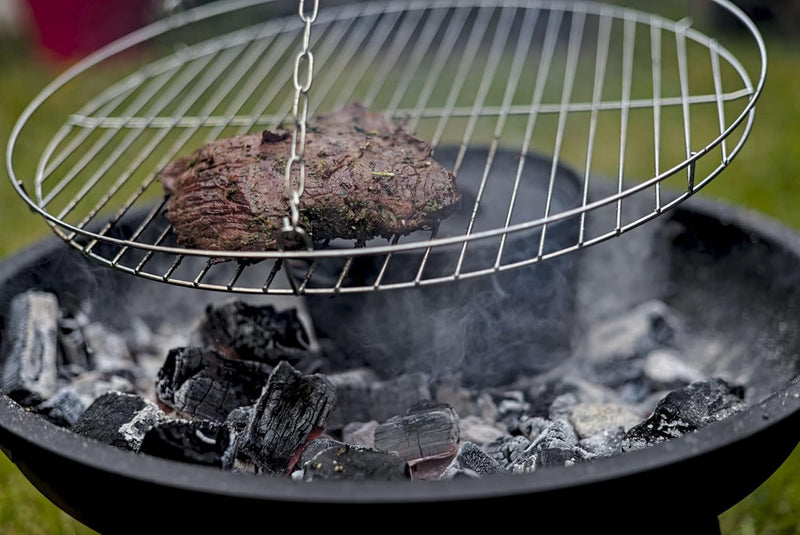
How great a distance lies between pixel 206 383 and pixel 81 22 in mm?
4700

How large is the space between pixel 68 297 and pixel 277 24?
120 cm

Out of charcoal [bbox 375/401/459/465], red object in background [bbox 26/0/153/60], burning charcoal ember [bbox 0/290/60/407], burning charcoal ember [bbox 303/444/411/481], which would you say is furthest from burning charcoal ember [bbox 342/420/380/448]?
red object in background [bbox 26/0/153/60]

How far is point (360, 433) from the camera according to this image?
2.00m

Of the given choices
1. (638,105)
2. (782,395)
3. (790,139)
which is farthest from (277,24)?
(790,139)

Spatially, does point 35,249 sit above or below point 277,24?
below

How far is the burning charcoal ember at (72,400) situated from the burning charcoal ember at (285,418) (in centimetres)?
47

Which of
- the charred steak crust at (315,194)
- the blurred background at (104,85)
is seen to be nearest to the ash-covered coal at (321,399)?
the charred steak crust at (315,194)

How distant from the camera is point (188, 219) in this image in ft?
5.69

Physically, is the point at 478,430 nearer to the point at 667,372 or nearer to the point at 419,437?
the point at 419,437

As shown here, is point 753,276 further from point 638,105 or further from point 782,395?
point 782,395

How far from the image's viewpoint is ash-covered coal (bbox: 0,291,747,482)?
5.71ft

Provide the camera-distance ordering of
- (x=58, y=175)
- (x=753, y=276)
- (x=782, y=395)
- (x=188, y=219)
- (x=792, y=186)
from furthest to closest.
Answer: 1. (x=58, y=175)
2. (x=792, y=186)
3. (x=753, y=276)
4. (x=188, y=219)
5. (x=782, y=395)

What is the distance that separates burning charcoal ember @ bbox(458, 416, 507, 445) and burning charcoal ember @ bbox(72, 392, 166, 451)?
0.76 m

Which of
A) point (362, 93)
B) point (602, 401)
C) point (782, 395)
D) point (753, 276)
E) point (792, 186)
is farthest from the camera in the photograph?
point (362, 93)
